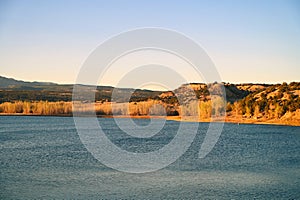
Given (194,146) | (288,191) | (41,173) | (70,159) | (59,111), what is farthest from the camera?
(59,111)

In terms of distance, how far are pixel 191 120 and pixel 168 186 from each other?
247 ft

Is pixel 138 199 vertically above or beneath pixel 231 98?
beneath

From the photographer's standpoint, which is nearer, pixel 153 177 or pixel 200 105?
pixel 153 177

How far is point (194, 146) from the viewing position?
44.2 metres

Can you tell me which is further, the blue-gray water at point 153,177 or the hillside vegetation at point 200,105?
the hillside vegetation at point 200,105

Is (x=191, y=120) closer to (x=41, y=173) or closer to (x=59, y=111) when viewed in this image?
(x=59, y=111)

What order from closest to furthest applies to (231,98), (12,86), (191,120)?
(191,120) → (231,98) → (12,86)

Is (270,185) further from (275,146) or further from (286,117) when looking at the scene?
(286,117)

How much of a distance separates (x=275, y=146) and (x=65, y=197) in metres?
29.5

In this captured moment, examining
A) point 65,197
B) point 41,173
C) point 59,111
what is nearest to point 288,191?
point 65,197

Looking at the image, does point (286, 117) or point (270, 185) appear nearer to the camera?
point (270, 185)

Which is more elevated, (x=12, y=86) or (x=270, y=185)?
(x=12, y=86)

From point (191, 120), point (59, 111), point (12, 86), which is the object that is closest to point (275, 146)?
point (191, 120)

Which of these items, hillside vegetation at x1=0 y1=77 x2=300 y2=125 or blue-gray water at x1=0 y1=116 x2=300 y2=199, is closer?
blue-gray water at x1=0 y1=116 x2=300 y2=199
